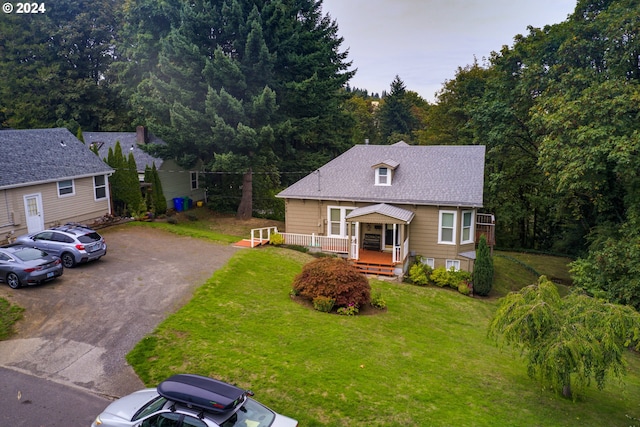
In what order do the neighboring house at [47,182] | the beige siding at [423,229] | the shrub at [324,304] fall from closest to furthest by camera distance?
the shrub at [324,304]
the neighboring house at [47,182]
the beige siding at [423,229]

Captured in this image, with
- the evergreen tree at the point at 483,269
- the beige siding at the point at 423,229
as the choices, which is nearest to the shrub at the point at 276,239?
the beige siding at the point at 423,229

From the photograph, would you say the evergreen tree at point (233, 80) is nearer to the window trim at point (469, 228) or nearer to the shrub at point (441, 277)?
the window trim at point (469, 228)

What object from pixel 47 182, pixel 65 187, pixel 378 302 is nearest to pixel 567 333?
pixel 378 302

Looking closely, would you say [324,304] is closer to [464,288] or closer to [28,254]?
[464,288]

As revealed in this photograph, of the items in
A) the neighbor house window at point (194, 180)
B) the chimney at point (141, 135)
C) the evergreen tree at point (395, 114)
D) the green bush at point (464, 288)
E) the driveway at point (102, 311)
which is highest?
the evergreen tree at point (395, 114)

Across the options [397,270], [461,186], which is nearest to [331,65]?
[461,186]

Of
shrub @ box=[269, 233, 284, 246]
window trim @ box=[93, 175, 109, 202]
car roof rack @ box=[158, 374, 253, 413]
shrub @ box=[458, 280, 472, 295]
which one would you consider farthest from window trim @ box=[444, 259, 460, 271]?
window trim @ box=[93, 175, 109, 202]

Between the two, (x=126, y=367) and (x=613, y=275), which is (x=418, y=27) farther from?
(x=126, y=367)
